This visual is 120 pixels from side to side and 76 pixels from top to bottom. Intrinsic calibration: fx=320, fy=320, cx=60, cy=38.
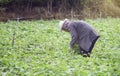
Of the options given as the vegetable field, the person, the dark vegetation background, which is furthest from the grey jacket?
the dark vegetation background

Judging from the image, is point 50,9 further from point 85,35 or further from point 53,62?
point 53,62

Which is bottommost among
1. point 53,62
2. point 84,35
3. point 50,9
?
point 50,9

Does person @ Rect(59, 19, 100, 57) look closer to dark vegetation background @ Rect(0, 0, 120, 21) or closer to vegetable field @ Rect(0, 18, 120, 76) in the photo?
vegetable field @ Rect(0, 18, 120, 76)

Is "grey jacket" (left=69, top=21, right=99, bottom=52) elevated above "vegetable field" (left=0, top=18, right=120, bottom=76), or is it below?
above

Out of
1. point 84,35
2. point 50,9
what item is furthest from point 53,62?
point 50,9

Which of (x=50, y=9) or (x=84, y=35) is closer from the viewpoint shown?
(x=84, y=35)

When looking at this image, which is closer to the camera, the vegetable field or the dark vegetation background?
the vegetable field

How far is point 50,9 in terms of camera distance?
2875cm

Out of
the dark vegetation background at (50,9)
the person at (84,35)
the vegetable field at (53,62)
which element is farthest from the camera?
the dark vegetation background at (50,9)

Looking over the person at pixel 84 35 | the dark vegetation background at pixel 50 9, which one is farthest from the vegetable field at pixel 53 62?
the dark vegetation background at pixel 50 9

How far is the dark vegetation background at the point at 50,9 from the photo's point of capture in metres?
26.6

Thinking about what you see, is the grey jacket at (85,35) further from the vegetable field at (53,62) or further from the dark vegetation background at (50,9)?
the dark vegetation background at (50,9)

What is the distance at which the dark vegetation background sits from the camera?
2659 cm

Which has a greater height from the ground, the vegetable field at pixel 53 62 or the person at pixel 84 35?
the person at pixel 84 35
